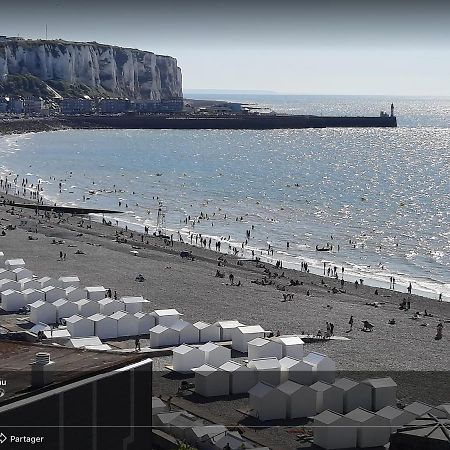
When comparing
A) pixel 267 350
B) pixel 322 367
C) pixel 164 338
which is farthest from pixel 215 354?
pixel 164 338

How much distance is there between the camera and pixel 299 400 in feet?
55.6

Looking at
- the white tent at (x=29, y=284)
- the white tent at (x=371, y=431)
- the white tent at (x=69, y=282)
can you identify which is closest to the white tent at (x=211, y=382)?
the white tent at (x=371, y=431)

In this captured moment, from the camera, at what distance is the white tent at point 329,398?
55.8ft

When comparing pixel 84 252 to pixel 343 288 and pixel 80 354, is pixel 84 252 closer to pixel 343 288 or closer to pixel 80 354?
pixel 343 288

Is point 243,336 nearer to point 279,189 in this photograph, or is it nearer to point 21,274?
point 21,274

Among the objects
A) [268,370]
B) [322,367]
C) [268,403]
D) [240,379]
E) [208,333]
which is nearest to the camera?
[268,403]

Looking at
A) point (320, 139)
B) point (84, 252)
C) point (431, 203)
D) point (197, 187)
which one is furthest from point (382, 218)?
point (320, 139)

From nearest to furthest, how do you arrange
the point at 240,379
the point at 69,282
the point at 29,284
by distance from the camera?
the point at 240,379, the point at 29,284, the point at 69,282

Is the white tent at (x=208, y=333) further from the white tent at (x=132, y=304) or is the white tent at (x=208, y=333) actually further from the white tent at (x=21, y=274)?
the white tent at (x=21, y=274)

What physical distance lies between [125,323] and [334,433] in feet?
29.4

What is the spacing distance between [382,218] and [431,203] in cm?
1037

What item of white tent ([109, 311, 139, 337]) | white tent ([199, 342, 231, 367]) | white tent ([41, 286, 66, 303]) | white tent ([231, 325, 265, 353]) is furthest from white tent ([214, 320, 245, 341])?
white tent ([41, 286, 66, 303])

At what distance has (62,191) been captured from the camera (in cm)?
6512

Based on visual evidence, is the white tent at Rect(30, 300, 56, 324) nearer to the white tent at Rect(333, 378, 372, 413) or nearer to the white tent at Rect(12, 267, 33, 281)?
the white tent at Rect(12, 267, 33, 281)
